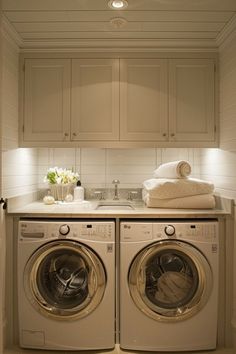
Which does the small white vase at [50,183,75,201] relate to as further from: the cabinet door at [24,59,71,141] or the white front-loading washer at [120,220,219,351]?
the white front-loading washer at [120,220,219,351]

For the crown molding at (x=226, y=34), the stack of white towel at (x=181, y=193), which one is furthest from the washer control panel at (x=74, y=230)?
the crown molding at (x=226, y=34)

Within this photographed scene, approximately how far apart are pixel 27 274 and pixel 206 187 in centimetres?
150

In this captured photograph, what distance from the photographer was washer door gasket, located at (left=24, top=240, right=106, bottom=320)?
71.9 inches

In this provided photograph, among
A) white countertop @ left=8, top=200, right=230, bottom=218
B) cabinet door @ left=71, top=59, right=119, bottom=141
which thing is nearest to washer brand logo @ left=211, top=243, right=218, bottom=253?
white countertop @ left=8, top=200, right=230, bottom=218

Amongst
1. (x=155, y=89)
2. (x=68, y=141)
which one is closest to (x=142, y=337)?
(x=68, y=141)

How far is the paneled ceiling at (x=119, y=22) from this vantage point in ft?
5.61

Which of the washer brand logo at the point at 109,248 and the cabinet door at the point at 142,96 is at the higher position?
the cabinet door at the point at 142,96

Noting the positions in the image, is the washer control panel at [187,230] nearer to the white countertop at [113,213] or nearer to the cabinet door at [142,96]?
the white countertop at [113,213]

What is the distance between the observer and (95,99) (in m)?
2.19

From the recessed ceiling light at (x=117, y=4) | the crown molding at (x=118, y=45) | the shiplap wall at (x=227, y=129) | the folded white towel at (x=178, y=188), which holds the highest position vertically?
the recessed ceiling light at (x=117, y=4)

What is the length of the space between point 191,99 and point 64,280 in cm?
178

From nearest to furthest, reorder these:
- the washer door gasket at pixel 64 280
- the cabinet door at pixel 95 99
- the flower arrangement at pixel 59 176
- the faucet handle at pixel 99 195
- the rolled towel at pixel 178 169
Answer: the washer door gasket at pixel 64 280 < the rolled towel at pixel 178 169 < the cabinet door at pixel 95 99 < the flower arrangement at pixel 59 176 < the faucet handle at pixel 99 195

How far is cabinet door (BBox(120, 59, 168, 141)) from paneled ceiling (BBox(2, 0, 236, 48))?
176mm

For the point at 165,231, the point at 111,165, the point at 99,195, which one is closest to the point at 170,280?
the point at 165,231
